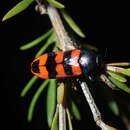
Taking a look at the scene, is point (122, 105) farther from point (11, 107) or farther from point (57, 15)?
point (11, 107)

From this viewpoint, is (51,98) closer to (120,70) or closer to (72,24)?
(72,24)

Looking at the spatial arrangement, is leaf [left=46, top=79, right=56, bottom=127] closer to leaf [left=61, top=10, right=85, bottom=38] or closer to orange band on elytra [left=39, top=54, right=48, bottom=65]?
orange band on elytra [left=39, top=54, right=48, bottom=65]

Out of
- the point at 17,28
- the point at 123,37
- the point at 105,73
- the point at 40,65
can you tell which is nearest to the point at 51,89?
the point at 40,65

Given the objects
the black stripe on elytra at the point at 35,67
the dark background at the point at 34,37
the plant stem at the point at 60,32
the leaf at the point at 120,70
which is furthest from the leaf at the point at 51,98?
the leaf at the point at 120,70

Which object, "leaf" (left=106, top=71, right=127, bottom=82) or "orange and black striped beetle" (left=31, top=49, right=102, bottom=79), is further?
"orange and black striped beetle" (left=31, top=49, right=102, bottom=79)

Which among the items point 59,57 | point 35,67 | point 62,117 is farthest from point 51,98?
point 62,117

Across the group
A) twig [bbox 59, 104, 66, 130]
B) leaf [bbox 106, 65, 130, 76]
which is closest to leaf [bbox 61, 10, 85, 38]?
leaf [bbox 106, 65, 130, 76]

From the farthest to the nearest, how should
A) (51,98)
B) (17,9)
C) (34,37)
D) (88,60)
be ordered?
(34,37) < (51,98) < (88,60) < (17,9)
